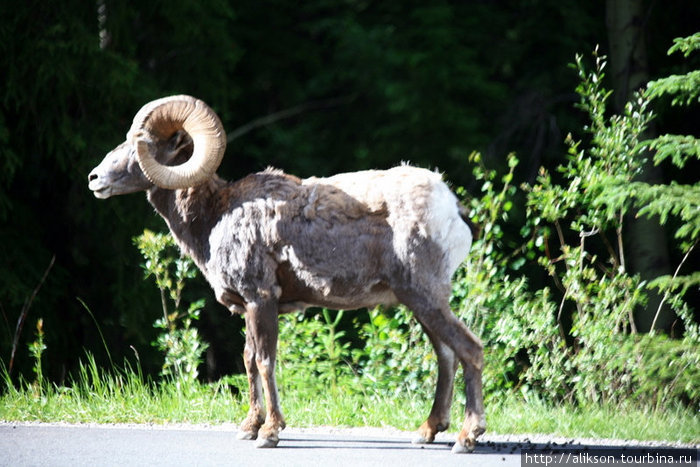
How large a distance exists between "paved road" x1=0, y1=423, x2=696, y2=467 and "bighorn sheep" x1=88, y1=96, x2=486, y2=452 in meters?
0.21

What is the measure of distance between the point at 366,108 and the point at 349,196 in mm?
10246

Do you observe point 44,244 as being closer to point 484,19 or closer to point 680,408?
point 484,19

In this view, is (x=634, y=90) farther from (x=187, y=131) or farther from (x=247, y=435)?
(x=247, y=435)

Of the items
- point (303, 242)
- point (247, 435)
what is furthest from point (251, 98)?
point (247, 435)

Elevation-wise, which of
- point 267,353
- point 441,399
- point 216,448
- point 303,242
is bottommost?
point 216,448

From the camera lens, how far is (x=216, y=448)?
23.2 feet

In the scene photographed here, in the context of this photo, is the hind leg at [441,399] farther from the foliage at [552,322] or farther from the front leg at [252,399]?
the foliage at [552,322]

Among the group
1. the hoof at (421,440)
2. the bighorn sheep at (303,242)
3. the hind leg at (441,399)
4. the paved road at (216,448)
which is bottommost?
the paved road at (216,448)

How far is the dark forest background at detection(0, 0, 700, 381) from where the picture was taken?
12.8m

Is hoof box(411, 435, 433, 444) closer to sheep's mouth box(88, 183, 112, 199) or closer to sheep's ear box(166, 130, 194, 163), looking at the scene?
sheep's ear box(166, 130, 194, 163)

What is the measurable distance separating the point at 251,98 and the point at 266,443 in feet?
37.0

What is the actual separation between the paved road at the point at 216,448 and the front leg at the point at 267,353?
0.51 ft

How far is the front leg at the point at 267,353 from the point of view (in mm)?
7102

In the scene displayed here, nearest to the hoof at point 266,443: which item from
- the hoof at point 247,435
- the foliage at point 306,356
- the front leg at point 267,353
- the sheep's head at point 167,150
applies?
the front leg at point 267,353
